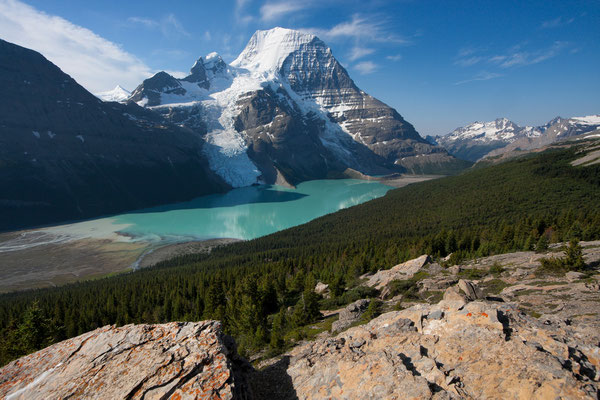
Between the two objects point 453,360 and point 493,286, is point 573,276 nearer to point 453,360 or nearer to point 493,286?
A: point 493,286

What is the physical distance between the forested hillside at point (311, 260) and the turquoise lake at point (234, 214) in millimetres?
25986

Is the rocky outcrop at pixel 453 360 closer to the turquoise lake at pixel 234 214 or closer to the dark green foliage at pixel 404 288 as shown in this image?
the dark green foliage at pixel 404 288

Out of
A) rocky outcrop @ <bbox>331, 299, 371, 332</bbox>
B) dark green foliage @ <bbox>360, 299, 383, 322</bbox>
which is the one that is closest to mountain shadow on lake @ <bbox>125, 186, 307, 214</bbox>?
rocky outcrop @ <bbox>331, 299, 371, 332</bbox>

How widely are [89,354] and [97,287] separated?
51.1m

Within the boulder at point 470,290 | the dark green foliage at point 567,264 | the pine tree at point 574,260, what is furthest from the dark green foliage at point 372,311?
the pine tree at point 574,260

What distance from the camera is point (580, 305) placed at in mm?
12953

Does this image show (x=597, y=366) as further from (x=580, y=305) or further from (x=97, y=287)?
(x=97, y=287)

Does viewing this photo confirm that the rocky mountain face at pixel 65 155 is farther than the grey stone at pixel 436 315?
Yes

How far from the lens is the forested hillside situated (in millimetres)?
26406

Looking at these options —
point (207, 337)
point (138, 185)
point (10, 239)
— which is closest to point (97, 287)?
point (207, 337)

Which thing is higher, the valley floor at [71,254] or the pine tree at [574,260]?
the pine tree at [574,260]

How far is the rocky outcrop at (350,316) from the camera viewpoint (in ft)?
58.2

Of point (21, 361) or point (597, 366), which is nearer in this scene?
point (597, 366)

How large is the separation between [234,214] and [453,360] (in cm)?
13165
